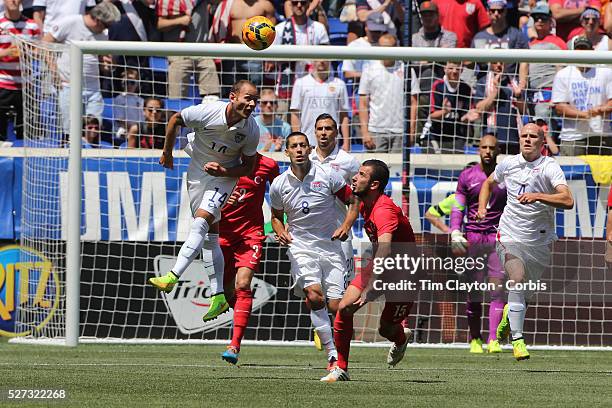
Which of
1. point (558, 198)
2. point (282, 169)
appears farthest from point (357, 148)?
point (558, 198)

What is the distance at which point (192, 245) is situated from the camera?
10.8 m

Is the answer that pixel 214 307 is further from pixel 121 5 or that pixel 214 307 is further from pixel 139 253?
pixel 121 5

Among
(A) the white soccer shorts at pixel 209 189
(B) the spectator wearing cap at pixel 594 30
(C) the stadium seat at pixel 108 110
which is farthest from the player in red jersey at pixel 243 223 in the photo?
(B) the spectator wearing cap at pixel 594 30

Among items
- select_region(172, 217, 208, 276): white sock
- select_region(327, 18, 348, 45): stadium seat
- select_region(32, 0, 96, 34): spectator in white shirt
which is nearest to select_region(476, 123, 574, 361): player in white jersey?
select_region(172, 217, 208, 276): white sock

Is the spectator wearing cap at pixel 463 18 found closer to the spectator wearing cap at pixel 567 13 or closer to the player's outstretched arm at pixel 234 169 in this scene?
the spectator wearing cap at pixel 567 13

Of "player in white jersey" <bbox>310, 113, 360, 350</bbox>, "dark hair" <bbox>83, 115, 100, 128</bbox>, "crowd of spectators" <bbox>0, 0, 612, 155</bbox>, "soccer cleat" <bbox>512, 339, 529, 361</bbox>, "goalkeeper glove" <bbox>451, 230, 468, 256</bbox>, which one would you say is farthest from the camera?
"dark hair" <bbox>83, 115, 100, 128</bbox>

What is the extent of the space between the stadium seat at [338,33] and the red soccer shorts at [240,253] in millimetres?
6332

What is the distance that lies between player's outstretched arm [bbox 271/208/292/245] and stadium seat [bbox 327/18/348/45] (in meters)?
6.45

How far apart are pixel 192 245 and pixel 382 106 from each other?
16.4 feet

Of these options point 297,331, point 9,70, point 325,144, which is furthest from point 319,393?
point 9,70

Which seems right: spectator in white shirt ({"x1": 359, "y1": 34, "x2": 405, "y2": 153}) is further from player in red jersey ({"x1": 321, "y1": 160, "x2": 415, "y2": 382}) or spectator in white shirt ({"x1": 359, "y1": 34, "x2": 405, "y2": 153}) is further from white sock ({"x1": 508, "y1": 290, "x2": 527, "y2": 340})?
player in red jersey ({"x1": 321, "y1": 160, "x2": 415, "y2": 382})

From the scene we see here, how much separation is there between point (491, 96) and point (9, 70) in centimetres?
639

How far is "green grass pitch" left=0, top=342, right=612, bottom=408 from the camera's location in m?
8.02

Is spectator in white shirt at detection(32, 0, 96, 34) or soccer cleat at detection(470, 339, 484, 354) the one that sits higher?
spectator in white shirt at detection(32, 0, 96, 34)
